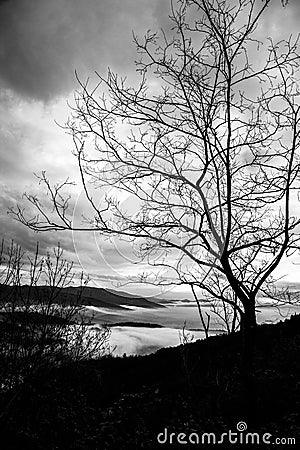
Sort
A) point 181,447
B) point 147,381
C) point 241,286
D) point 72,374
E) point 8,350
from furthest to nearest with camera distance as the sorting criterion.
Answer: point 147,381, point 72,374, point 8,350, point 241,286, point 181,447

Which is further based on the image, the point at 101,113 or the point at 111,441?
the point at 101,113

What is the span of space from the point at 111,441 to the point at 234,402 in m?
1.95

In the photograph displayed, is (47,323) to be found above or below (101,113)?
below

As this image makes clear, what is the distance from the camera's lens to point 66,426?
6.15 metres

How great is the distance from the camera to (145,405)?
6.82 m

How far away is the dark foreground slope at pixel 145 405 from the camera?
17.3 feet

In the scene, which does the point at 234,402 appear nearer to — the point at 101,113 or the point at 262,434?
the point at 262,434

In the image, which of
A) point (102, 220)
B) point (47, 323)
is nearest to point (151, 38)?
point (102, 220)

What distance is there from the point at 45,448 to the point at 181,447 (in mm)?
1868

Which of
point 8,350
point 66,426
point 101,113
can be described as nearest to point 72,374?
point 66,426

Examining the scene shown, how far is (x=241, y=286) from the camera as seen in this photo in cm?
527

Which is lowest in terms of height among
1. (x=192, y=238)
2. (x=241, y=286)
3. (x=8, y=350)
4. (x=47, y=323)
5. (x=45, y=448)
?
(x=45, y=448)

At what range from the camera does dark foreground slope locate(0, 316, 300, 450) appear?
5273 mm

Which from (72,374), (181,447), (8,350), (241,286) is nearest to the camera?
(181,447)
